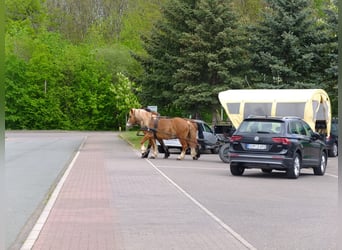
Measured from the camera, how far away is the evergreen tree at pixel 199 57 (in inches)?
1596

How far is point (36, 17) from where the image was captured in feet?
263

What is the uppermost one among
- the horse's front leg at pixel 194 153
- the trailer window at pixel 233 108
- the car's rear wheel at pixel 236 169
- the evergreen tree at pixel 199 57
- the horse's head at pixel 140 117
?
the evergreen tree at pixel 199 57

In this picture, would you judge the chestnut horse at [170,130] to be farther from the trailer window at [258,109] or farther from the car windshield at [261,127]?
the car windshield at [261,127]

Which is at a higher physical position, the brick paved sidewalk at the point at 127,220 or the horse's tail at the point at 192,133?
the horse's tail at the point at 192,133

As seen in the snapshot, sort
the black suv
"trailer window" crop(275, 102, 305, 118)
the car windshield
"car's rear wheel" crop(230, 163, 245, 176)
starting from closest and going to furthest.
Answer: the black suv < the car windshield < "car's rear wheel" crop(230, 163, 245, 176) < "trailer window" crop(275, 102, 305, 118)

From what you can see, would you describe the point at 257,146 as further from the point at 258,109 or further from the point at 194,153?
the point at 194,153

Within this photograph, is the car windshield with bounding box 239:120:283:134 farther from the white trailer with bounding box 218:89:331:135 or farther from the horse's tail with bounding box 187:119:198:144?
the horse's tail with bounding box 187:119:198:144

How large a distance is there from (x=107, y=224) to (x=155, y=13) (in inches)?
2558

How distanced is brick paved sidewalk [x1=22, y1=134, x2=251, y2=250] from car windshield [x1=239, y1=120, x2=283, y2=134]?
312cm

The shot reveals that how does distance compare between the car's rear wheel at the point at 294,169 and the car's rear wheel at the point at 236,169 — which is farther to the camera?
the car's rear wheel at the point at 236,169

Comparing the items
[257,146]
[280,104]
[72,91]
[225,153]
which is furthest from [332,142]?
[72,91]

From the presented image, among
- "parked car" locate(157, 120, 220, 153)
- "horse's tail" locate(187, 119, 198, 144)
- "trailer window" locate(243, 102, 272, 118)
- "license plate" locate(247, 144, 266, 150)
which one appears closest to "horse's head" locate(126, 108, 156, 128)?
"horse's tail" locate(187, 119, 198, 144)

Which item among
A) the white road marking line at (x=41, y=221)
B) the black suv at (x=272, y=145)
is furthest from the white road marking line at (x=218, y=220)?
the white road marking line at (x=41, y=221)

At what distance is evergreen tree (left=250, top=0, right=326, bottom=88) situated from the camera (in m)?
38.8
